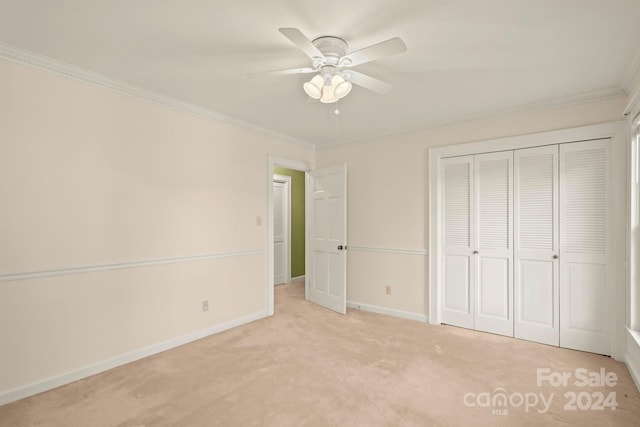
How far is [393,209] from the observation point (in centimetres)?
419

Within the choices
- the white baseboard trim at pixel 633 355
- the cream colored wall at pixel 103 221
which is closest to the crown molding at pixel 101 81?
the cream colored wall at pixel 103 221

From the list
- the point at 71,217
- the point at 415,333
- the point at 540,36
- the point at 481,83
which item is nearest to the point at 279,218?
the point at 415,333

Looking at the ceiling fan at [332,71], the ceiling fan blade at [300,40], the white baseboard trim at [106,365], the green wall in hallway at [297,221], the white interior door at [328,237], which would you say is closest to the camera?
the ceiling fan blade at [300,40]

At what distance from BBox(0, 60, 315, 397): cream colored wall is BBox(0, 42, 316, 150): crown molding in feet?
0.17

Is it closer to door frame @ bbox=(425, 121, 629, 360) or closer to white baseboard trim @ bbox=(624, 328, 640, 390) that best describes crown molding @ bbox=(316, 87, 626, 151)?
door frame @ bbox=(425, 121, 629, 360)

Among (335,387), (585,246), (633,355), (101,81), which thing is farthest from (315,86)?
(633,355)

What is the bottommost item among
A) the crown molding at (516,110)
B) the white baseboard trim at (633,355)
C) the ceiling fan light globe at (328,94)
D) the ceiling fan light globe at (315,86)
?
the white baseboard trim at (633,355)

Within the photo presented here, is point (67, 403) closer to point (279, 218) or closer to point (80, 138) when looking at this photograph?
point (80, 138)

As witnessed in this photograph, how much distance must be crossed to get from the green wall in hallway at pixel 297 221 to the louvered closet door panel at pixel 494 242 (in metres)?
3.61

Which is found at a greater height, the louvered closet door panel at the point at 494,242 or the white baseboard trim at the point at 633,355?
the louvered closet door panel at the point at 494,242

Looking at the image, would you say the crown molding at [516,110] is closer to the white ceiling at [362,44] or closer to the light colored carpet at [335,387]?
the white ceiling at [362,44]

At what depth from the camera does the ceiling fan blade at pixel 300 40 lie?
1582 mm

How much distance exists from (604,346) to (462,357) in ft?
4.34

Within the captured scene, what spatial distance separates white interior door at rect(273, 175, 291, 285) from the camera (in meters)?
6.14
